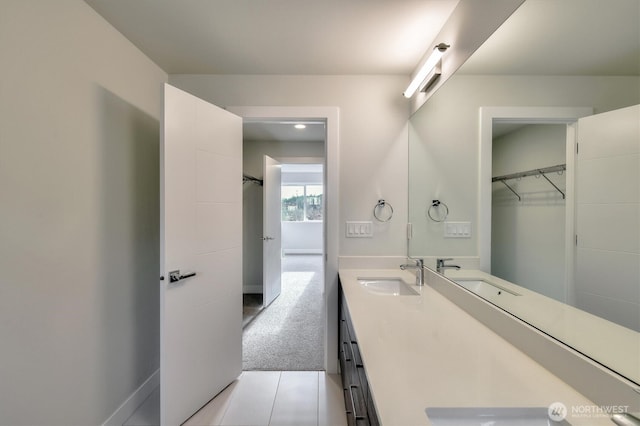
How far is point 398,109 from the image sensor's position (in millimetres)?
1961

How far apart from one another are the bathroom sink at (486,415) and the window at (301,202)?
22.9 ft

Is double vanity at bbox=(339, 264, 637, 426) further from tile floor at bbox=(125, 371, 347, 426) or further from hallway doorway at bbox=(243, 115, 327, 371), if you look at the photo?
hallway doorway at bbox=(243, 115, 327, 371)

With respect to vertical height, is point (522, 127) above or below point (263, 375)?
above

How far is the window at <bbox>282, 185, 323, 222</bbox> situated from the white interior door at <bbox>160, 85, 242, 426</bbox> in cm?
571

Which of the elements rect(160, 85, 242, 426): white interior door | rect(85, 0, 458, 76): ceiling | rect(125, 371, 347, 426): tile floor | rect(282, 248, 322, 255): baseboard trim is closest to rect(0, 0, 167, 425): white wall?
rect(85, 0, 458, 76): ceiling

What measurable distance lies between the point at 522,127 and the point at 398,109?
3.78ft

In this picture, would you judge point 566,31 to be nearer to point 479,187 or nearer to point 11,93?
point 479,187

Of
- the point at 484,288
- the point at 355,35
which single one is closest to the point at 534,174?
the point at 484,288

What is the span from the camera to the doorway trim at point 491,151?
0.75 m

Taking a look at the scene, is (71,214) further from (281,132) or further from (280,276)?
(280,276)

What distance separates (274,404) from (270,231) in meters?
2.13

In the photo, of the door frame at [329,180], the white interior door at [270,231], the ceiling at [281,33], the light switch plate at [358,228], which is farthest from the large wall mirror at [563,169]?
the white interior door at [270,231]

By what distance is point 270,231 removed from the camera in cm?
350

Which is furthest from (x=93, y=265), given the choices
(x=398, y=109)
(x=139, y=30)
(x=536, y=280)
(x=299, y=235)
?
(x=299, y=235)
